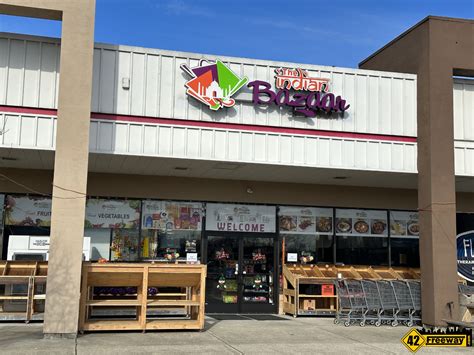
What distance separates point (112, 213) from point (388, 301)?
24.9 feet

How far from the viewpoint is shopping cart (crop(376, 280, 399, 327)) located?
14.2 metres

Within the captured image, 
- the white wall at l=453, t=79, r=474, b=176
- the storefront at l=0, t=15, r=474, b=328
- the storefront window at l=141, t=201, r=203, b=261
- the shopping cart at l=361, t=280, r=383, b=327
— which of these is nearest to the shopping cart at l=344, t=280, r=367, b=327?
the shopping cart at l=361, t=280, r=383, b=327

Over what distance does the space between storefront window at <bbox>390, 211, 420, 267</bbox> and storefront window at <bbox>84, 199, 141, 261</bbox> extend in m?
7.75

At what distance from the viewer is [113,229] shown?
15.5 meters

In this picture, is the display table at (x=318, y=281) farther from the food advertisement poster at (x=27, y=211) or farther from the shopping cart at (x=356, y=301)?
the food advertisement poster at (x=27, y=211)

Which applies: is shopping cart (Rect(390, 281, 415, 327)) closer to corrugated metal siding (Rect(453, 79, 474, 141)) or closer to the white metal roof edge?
corrugated metal siding (Rect(453, 79, 474, 141))

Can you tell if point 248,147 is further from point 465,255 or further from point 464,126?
point 465,255

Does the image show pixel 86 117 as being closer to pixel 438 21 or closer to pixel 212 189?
pixel 212 189

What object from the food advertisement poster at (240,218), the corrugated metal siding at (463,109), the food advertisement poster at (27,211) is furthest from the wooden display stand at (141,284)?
the corrugated metal siding at (463,109)

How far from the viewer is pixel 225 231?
1625 centimetres

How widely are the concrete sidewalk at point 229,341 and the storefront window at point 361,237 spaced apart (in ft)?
11.8

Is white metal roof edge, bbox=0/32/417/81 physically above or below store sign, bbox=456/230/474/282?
above

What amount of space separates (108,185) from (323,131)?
5971 mm

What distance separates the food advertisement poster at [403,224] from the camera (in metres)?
17.5
